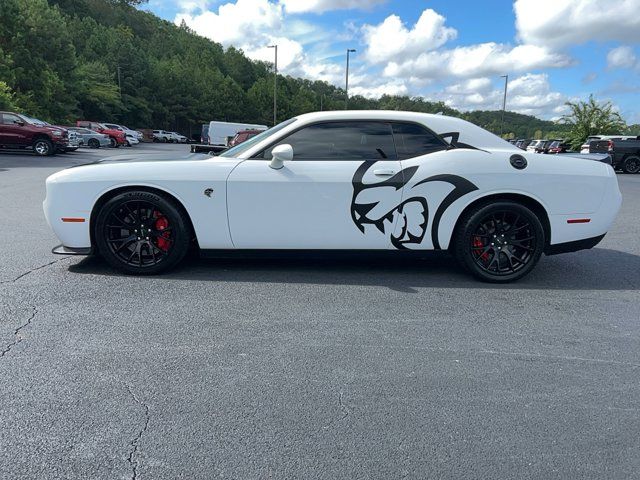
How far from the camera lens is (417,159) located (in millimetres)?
4348

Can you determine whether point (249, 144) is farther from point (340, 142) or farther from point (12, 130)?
point (12, 130)

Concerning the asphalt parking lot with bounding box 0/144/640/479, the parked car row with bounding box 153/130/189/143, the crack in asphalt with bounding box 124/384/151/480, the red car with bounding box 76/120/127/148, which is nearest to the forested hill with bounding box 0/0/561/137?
Result: the asphalt parking lot with bounding box 0/144/640/479

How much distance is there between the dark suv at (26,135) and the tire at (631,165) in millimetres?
24665

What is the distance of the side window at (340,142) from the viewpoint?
4.35 m

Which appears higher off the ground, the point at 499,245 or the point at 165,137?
the point at 165,137

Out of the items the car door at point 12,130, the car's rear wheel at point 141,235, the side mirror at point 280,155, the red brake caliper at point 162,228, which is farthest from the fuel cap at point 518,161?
Result: the car door at point 12,130

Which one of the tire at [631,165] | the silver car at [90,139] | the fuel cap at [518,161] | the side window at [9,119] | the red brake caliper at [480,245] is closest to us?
the fuel cap at [518,161]

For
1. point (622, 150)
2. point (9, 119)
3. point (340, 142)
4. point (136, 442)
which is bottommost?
point (136, 442)

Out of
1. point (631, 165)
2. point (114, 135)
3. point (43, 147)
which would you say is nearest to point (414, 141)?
point (43, 147)

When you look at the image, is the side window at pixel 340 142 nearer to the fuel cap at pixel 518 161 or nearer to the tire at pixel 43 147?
the fuel cap at pixel 518 161

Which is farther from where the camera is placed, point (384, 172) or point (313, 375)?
A: point (384, 172)

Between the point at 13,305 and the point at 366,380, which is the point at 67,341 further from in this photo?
the point at 366,380

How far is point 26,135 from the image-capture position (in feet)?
64.2

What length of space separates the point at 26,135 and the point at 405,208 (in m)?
20.2
